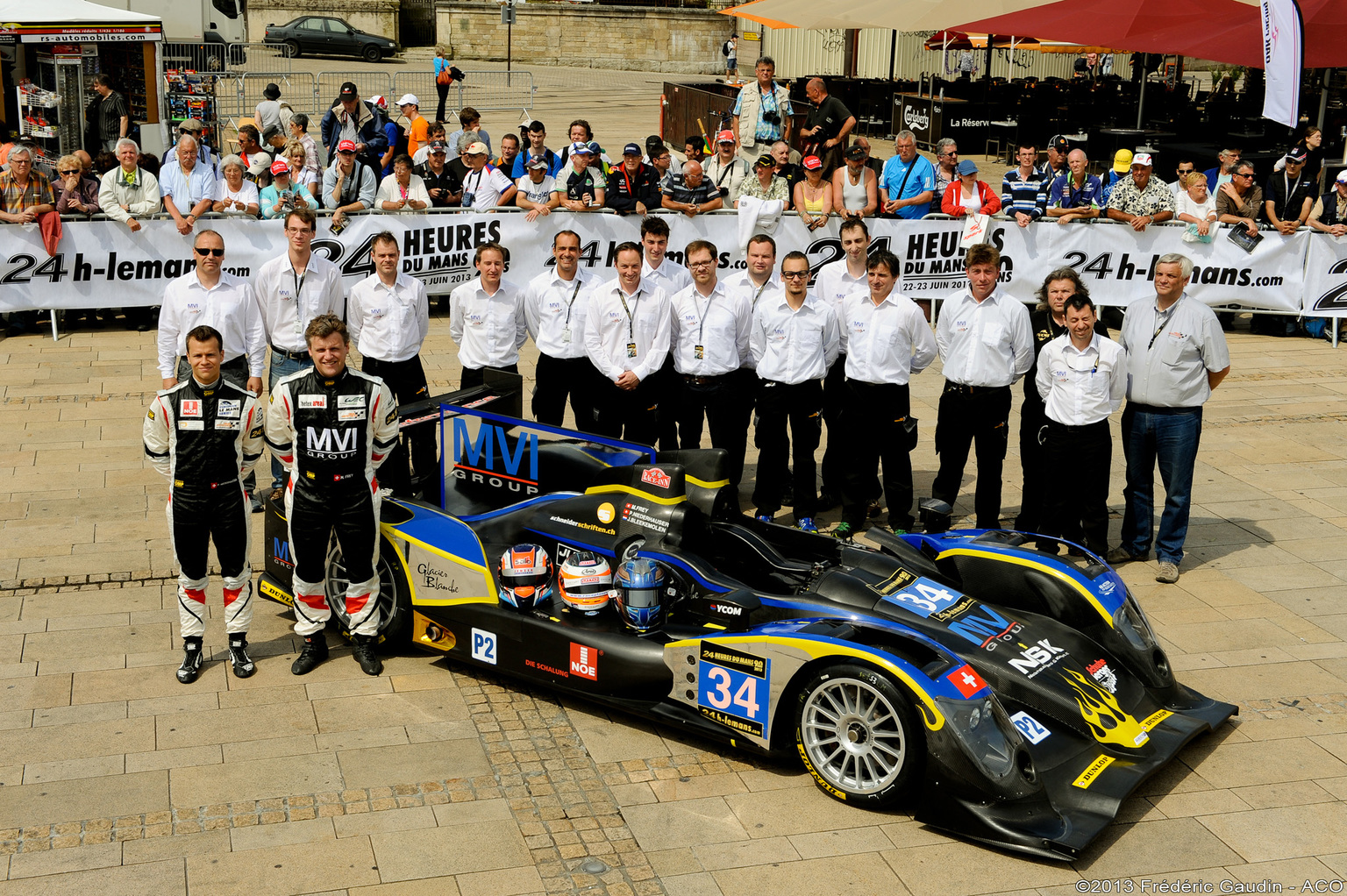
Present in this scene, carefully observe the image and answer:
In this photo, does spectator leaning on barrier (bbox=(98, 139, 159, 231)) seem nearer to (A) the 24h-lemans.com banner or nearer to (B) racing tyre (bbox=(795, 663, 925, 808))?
(A) the 24h-lemans.com banner

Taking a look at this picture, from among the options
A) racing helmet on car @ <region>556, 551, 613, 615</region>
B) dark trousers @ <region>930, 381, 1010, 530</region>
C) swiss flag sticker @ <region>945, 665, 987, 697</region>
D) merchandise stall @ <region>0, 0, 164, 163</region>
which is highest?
merchandise stall @ <region>0, 0, 164, 163</region>

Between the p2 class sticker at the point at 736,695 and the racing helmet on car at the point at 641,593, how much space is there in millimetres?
405

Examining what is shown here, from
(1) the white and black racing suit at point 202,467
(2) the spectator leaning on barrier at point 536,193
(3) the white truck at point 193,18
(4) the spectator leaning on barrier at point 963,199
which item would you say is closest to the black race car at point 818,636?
(1) the white and black racing suit at point 202,467

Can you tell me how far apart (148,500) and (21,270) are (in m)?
4.87

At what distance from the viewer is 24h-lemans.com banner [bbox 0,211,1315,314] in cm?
1338

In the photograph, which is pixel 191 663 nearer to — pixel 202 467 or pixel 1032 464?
pixel 202 467

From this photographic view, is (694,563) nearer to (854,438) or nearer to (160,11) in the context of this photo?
Result: (854,438)

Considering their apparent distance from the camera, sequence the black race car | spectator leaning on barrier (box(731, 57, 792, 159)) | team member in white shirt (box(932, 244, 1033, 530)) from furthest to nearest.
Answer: spectator leaning on barrier (box(731, 57, 792, 159)) → team member in white shirt (box(932, 244, 1033, 530)) → the black race car

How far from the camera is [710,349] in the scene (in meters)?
9.24

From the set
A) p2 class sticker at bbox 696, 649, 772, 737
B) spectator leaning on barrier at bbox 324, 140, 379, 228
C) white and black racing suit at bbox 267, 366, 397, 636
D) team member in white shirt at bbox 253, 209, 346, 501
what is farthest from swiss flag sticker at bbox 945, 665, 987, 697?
spectator leaning on barrier at bbox 324, 140, 379, 228

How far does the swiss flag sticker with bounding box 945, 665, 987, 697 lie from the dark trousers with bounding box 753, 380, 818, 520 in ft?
12.0

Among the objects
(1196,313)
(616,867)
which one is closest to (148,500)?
(616,867)

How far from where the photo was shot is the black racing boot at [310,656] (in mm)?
7246

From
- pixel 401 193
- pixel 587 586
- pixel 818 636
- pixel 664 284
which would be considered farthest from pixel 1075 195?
pixel 818 636
